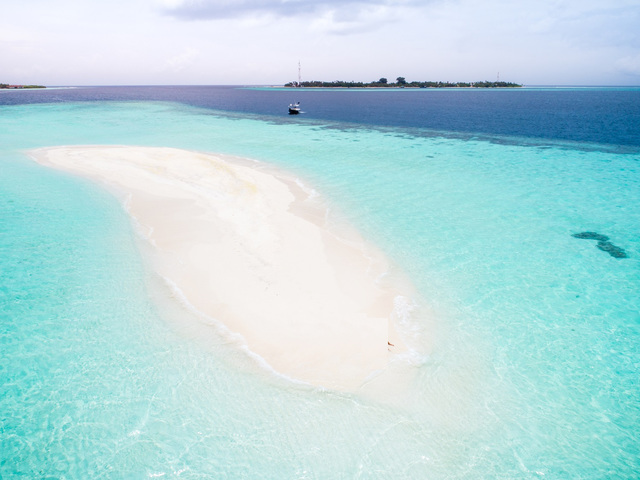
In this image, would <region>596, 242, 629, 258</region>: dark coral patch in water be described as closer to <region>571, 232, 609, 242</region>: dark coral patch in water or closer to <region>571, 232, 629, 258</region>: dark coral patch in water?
<region>571, 232, 629, 258</region>: dark coral patch in water

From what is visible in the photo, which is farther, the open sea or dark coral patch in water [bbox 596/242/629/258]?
dark coral patch in water [bbox 596/242/629/258]

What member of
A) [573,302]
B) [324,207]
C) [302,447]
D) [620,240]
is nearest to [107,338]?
[302,447]

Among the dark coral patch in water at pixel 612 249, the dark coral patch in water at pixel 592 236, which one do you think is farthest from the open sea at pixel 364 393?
the dark coral patch in water at pixel 592 236

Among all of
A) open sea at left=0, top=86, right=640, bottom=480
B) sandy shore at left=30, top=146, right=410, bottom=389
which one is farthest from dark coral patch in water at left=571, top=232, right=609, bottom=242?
sandy shore at left=30, top=146, right=410, bottom=389

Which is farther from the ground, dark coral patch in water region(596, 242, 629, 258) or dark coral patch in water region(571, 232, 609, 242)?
dark coral patch in water region(571, 232, 609, 242)

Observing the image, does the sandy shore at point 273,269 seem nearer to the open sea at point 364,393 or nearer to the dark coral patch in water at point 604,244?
the open sea at point 364,393

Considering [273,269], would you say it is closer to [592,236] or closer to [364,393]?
[364,393]
